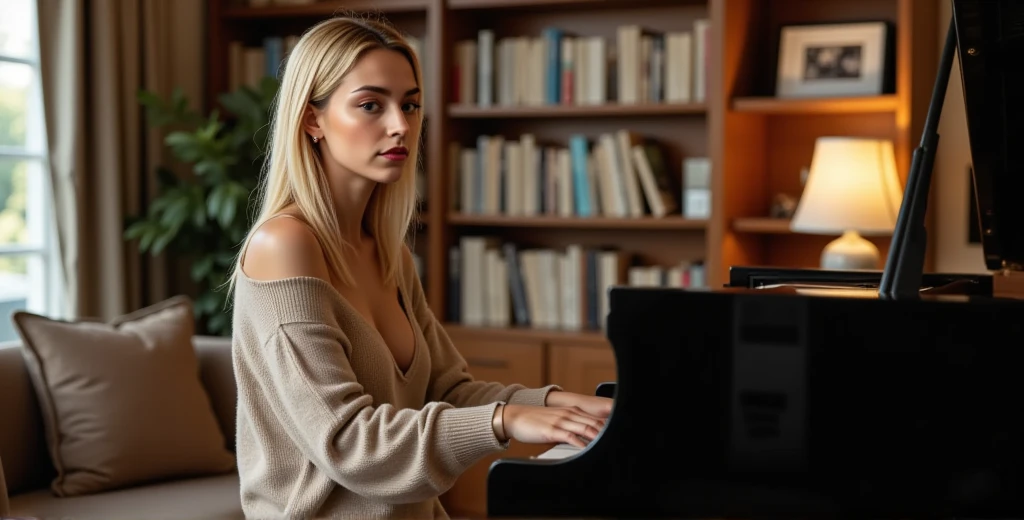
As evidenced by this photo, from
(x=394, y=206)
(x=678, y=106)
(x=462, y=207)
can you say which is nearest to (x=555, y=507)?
(x=394, y=206)

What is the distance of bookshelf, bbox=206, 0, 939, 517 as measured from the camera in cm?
357

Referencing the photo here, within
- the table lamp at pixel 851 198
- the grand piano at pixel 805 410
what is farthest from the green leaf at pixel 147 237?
the grand piano at pixel 805 410

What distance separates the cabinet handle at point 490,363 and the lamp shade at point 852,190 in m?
1.08

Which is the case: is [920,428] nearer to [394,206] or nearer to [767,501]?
[767,501]

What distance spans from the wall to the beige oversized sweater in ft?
7.02

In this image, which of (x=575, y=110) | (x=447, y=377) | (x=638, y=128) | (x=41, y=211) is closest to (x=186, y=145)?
(x=41, y=211)

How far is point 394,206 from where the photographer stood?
2051 millimetres

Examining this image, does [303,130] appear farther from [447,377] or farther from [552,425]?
[552,425]

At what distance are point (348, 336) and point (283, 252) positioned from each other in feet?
0.55

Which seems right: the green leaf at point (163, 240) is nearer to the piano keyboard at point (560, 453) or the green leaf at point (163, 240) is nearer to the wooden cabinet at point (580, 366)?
the wooden cabinet at point (580, 366)

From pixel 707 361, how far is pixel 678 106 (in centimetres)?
236

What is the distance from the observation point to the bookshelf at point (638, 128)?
357 centimetres

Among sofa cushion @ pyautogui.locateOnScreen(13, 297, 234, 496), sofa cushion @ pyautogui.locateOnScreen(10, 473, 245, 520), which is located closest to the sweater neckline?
sofa cushion @ pyautogui.locateOnScreen(10, 473, 245, 520)

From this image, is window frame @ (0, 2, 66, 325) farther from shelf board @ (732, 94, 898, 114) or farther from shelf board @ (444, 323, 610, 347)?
shelf board @ (732, 94, 898, 114)
